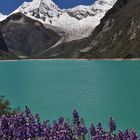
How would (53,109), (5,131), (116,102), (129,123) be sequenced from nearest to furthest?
(5,131), (129,123), (53,109), (116,102)

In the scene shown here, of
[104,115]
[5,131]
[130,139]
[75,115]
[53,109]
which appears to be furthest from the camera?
[53,109]

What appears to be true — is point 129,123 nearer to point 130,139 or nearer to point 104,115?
point 104,115

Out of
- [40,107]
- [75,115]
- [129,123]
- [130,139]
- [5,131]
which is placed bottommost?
[130,139]

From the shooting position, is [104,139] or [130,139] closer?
[130,139]

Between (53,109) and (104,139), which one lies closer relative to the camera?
(104,139)

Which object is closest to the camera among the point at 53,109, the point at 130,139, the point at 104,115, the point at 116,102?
the point at 130,139

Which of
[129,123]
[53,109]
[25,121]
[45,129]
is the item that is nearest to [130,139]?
[45,129]

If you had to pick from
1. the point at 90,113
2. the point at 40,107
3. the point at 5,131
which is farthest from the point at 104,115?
the point at 5,131

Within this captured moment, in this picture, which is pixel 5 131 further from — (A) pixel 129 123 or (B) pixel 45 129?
(A) pixel 129 123

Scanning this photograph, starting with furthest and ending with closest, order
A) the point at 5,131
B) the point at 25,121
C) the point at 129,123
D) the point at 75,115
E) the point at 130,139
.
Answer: the point at 129,123
the point at 75,115
the point at 25,121
the point at 5,131
the point at 130,139

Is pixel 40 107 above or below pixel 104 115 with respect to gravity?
above
